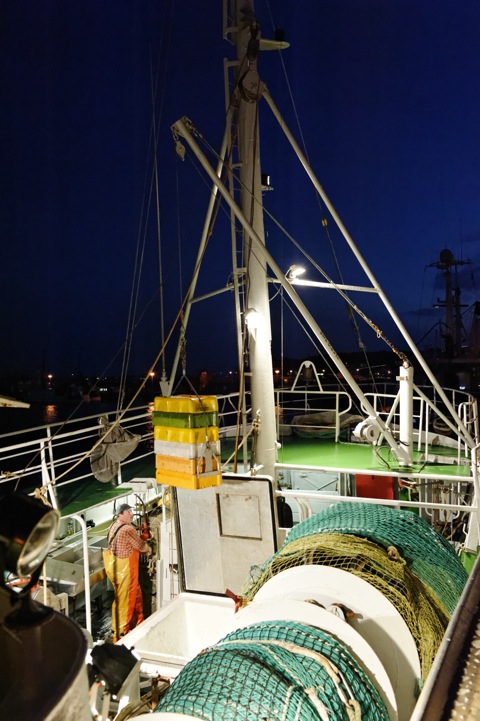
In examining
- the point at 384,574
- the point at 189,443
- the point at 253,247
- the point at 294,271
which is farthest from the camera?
the point at 294,271

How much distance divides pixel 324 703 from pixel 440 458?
27.2 ft

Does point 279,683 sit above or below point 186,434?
below

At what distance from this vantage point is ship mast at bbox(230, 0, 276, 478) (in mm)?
6676

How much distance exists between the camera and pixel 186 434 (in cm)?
461

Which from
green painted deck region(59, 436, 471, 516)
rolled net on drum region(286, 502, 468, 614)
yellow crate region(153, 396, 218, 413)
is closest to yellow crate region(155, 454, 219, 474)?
yellow crate region(153, 396, 218, 413)

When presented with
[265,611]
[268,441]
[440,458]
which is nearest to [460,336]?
[440,458]

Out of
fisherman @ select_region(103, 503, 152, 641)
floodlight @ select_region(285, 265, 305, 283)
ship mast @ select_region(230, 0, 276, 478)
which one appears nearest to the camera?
ship mast @ select_region(230, 0, 276, 478)

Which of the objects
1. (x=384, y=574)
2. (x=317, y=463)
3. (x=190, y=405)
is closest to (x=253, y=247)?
(x=190, y=405)

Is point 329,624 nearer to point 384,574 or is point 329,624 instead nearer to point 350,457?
point 384,574

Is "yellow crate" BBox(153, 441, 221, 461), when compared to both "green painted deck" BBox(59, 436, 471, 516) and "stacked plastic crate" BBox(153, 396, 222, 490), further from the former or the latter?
"green painted deck" BBox(59, 436, 471, 516)

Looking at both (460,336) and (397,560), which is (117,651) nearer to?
(397,560)

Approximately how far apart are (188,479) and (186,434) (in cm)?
43

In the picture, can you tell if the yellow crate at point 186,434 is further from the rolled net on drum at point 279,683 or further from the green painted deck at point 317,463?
the green painted deck at point 317,463

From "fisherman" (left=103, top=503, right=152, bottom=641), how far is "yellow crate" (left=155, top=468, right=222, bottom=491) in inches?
99.1
